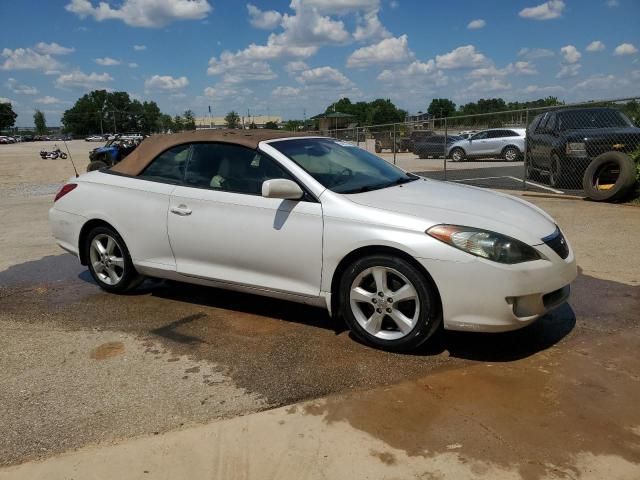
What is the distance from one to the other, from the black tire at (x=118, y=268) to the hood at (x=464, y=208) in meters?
2.32

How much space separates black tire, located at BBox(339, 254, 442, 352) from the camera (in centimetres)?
368

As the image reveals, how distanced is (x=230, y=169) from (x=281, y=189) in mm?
765

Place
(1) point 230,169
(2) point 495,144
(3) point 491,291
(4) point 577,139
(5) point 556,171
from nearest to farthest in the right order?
(3) point 491,291, (1) point 230,169, (4) point 577,139, (5) point 556,171, (2) point 495,144

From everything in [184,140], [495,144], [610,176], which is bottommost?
[495,144]

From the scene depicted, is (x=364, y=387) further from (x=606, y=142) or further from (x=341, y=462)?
(x=606, y=142)

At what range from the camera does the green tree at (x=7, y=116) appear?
431 ft

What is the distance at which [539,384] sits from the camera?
3406mm

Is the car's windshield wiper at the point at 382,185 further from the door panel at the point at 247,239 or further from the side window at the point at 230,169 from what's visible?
the side window at the point at 230,169

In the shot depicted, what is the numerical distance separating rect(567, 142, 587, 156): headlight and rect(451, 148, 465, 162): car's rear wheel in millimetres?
14685

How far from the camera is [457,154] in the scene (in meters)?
25.4

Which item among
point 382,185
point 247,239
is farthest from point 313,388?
point 382,185

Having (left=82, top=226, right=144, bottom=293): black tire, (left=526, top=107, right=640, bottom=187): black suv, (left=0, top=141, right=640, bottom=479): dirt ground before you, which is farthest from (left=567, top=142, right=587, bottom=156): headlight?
(left=82, top=226, right=144, bottom=293): black tire

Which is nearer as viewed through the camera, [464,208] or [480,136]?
[464,208]

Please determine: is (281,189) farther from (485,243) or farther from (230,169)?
(485,243)
